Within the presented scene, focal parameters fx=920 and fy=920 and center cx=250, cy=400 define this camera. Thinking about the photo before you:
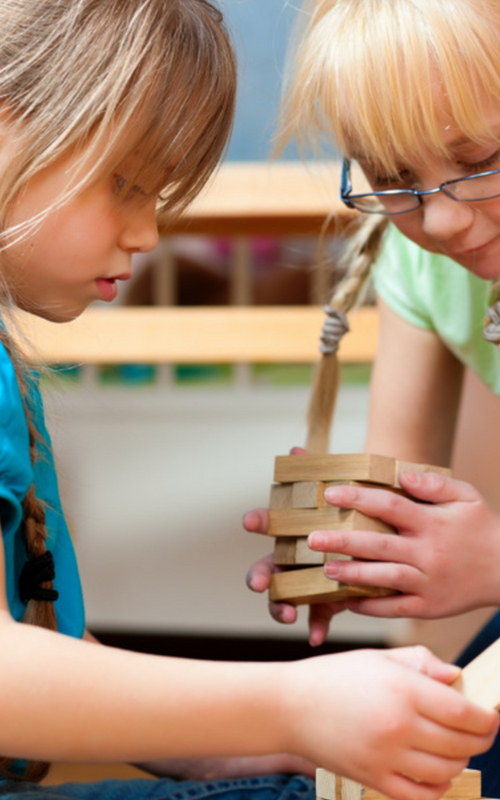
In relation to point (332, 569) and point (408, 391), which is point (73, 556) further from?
point (408, 391)

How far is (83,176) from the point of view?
699 millimetres

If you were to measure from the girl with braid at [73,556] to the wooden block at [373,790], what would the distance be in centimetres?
5

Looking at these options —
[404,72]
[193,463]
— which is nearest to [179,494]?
[193,463]

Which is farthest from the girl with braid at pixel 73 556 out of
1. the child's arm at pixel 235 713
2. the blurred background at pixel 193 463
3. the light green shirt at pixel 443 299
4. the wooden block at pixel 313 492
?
the blurred background at pixel 193 463

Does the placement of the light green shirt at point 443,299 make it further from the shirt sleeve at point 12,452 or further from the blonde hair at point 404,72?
the shirt sleeve at point 12,452

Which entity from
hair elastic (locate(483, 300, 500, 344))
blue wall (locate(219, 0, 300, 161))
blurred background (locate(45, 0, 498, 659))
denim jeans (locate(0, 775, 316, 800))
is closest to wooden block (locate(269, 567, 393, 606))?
denim jeans (locate(0, 775, 316, 800))

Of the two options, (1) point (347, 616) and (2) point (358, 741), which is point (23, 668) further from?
(1) point (347, 616)

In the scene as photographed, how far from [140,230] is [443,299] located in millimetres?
507

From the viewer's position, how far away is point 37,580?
0.72 meters

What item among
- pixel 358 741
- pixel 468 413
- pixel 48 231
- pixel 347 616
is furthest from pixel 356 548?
pixel 347 616

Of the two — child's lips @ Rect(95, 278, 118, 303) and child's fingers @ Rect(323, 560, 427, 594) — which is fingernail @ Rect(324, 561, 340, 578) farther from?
child's lips @ Rect(95, 278, 118, 303)

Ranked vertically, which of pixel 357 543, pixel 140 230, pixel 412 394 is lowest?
pixel 357 543

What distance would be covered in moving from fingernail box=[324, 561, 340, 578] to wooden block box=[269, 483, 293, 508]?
0.28 feet

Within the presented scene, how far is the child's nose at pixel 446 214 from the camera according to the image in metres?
0.83
